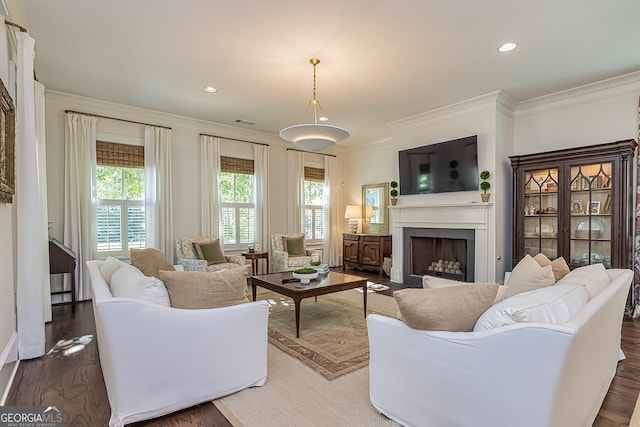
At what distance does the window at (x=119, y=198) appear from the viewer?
498cm

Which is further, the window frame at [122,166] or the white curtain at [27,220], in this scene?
the window frame at [122,166]

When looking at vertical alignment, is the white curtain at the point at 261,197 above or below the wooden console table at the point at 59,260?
above

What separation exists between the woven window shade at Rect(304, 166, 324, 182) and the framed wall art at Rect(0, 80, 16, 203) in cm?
518

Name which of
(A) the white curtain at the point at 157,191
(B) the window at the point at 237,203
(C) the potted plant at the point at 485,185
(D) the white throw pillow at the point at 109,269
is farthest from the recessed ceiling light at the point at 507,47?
(A) the white curtain at the point at 157,191

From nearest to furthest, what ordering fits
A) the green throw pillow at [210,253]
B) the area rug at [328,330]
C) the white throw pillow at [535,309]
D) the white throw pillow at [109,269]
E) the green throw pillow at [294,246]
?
the white throw pillow at [535,309] → the white throw pillow at [109,269] → the area rug at [328,330] → the green throw pillow at [210,253] → the green throw pillow at [294,246]

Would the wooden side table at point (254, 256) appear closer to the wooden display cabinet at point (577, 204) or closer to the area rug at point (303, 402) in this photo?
the area rug at point (303, 402)

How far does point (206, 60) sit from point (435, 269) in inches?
178

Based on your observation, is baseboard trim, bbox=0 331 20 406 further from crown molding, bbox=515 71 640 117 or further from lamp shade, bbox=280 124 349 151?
crown molding, bbox=515 71 640 117

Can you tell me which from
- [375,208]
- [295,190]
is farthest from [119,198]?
[375,208]

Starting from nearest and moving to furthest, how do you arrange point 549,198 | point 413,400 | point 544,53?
point 413,400
point 544,53
point 549,198

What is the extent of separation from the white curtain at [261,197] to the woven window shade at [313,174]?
112 centimetres

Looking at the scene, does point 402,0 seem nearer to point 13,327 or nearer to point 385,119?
point 385,119

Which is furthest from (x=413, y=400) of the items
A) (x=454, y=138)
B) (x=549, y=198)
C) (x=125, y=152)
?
(x=125, y=152)

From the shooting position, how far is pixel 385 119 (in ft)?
19.0
